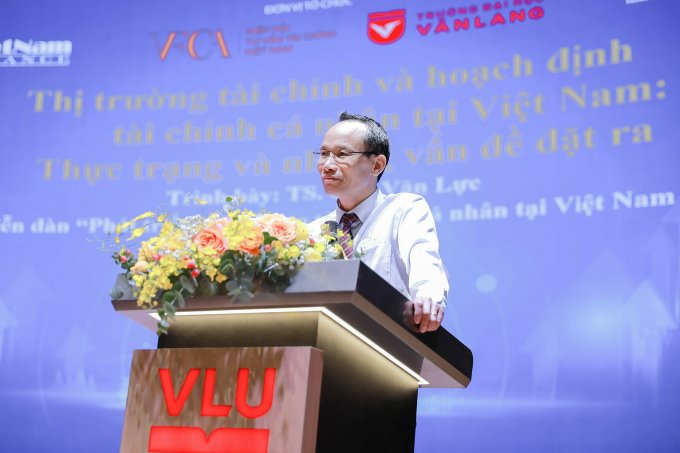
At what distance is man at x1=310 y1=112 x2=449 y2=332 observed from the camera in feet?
7.06

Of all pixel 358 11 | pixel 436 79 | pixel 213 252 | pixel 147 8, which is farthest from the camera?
pixel 147 8

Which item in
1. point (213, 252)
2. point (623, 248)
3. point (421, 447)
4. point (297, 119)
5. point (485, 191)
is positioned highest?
point (297, 119)

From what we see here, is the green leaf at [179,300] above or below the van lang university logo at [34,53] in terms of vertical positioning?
below

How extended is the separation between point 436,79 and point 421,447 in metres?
1.73

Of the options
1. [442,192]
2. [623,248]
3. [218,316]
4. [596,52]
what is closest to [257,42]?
[442,192]

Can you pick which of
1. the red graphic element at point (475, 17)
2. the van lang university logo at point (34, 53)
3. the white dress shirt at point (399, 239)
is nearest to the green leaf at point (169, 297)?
the white dress shirt at point (399, 239)

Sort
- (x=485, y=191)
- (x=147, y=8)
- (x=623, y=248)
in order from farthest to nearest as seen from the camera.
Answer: (x=147, y=8), (x=485, y=191), (x=623, y=248)

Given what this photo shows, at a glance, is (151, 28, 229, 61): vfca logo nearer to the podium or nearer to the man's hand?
the podium

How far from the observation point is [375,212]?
2383 millimetres

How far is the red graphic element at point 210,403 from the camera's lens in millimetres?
1658

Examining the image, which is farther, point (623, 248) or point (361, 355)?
point (623, 248)

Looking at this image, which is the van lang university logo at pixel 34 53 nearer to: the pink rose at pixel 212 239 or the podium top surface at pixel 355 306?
the podium top surface at pixel 355 306

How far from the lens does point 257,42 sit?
4602 millimetres

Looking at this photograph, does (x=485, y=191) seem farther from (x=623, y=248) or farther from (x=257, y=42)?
(x=257, y=42)
